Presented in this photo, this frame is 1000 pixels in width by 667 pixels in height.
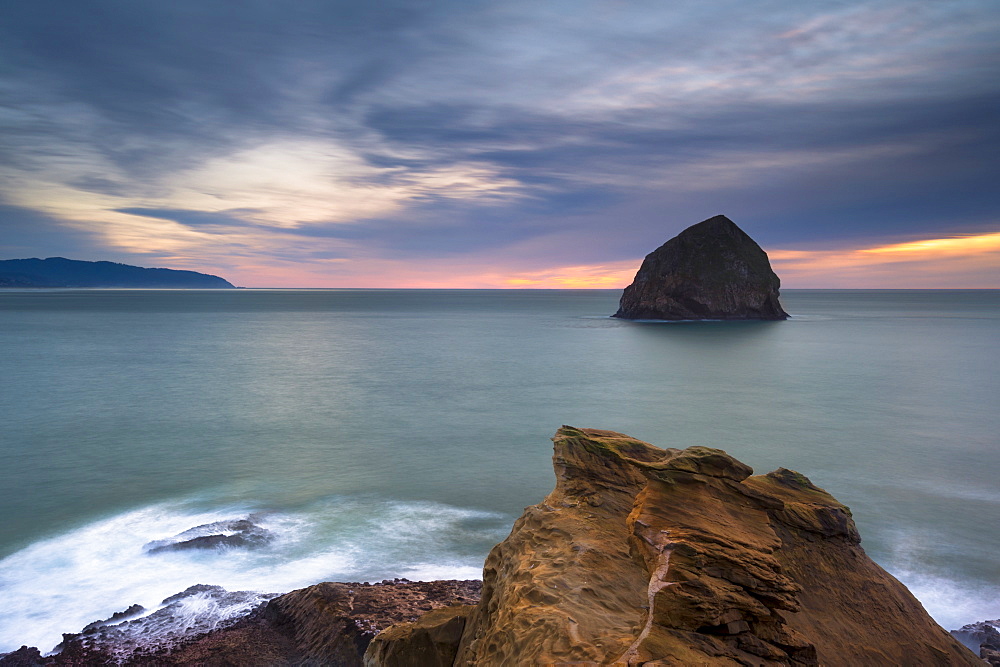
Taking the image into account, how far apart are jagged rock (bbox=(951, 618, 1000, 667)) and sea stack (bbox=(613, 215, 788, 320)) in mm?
99586

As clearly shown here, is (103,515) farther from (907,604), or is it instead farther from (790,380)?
(790,380)

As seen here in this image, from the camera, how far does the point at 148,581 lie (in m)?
13.3

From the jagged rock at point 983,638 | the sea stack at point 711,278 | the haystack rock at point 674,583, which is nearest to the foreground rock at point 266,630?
the haystack rock at point 674,583

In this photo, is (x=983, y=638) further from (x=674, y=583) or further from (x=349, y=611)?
(x=349, y=611)

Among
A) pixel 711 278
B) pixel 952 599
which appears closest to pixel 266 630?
pixel 952 599

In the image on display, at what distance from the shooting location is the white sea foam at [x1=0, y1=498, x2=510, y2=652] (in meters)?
12.1

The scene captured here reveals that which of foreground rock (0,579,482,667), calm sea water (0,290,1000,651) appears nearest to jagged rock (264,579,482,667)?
foreground rock (0,579,482,667)

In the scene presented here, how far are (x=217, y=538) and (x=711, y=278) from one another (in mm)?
104019

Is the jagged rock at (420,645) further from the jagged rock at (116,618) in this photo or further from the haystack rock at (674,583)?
the jagged rock at (116,618)

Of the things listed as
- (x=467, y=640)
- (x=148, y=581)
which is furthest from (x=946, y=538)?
(x=148, y=581)

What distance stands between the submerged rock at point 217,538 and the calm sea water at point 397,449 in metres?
0.45

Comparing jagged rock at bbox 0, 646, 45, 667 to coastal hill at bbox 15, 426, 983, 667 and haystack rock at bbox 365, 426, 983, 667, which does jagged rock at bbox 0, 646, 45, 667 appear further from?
haystack rock at bbox 365, 426, 983, 667

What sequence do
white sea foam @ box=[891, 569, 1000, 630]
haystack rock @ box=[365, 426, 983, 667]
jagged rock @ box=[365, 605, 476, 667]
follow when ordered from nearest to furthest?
1. haystack rock @ box=[365, 426, 983, 667]
2. jagged rock @ box=[365, 605, 476, 667]
3. white sea foam @ box=[891, 569, 1000, 630]

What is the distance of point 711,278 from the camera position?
352 feet
